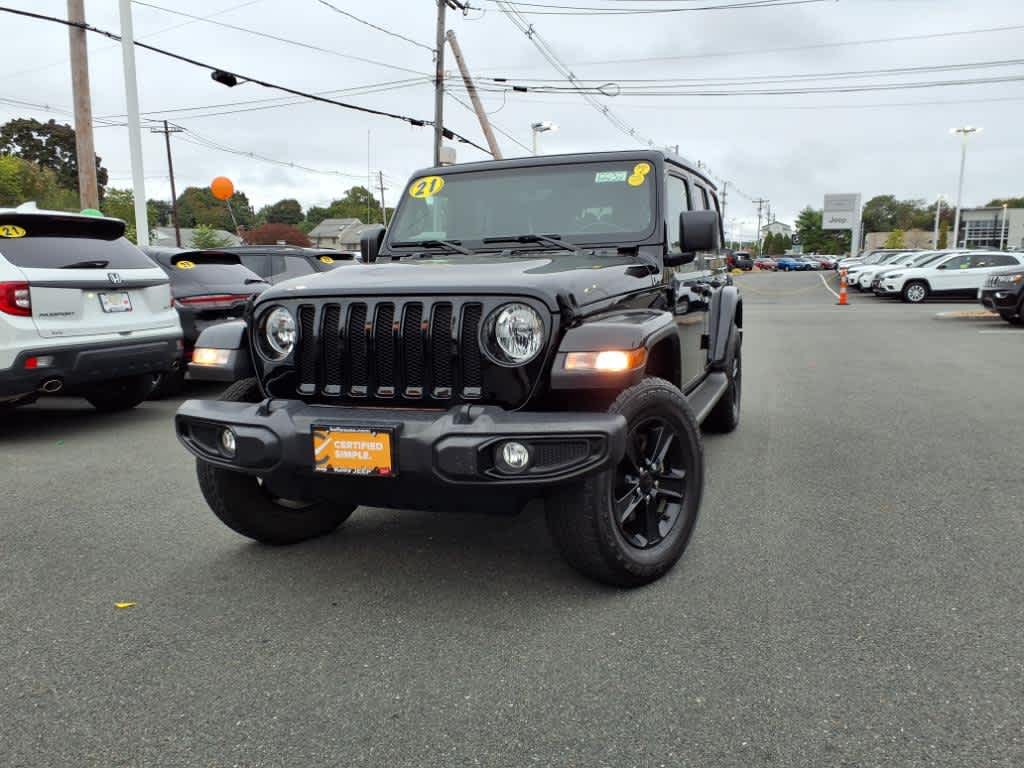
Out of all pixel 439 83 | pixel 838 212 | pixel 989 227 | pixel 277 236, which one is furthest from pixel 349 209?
pixel 439 83

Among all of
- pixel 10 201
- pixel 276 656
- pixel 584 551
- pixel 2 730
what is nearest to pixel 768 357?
pixel 584 551

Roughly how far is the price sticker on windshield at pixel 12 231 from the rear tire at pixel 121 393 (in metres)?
1.63

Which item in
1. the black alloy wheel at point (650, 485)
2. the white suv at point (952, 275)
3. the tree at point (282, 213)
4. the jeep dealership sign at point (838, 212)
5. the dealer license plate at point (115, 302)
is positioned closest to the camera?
the black alloy wheel at point (650, 485)

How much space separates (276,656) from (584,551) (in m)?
1.18

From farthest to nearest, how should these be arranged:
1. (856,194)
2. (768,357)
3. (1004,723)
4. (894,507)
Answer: (856,194) → (768,357) → (894,507) → (1004,723)

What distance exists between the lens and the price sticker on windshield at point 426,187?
475 cm

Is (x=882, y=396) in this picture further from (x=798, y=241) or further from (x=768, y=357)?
(x=798, y=241)

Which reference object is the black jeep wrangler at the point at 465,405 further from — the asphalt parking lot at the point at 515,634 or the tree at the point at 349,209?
the tree at the point at 349,209

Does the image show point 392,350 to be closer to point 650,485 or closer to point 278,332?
point 278,332

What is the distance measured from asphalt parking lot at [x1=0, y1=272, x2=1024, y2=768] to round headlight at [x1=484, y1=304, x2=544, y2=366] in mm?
1016

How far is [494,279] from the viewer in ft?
10.4

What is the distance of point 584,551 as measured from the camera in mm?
3057

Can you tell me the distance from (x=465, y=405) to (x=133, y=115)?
47.4ft

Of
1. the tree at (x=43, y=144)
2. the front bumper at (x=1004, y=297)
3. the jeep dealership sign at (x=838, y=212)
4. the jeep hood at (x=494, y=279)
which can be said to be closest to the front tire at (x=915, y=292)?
the front bumper at (x=1004, y=297)
